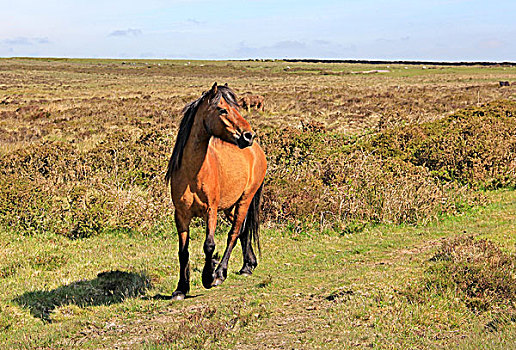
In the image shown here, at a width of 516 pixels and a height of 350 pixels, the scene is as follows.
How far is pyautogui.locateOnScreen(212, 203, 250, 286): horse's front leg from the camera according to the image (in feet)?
24.3

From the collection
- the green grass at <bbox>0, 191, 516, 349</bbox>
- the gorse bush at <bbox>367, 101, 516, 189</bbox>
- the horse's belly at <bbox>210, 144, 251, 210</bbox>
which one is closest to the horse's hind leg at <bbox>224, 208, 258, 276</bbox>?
the green grass at <bbox>0, 191, 516, 349</bbox>

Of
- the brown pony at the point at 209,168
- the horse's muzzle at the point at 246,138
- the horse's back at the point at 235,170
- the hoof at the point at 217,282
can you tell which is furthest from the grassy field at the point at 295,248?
the horse's muzzle at the point at 246,138

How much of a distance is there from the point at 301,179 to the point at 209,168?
6.80 m

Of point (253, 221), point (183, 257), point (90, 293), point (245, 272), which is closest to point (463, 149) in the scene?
point (253, 221)

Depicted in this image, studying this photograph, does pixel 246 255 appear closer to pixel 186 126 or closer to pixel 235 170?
pixel 235 170

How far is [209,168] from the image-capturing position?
20.7ft

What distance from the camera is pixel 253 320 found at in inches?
223

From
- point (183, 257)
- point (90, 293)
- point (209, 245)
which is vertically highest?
point (209, 245)

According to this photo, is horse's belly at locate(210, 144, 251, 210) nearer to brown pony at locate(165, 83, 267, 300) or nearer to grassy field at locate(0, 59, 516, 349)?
brown pony at locate(165, 83, 267, 300)

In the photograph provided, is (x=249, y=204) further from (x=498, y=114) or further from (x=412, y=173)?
(x=498, y=114)

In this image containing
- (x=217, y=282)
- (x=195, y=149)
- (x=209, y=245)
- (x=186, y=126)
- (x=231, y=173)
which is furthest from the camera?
(x=217, y=282)

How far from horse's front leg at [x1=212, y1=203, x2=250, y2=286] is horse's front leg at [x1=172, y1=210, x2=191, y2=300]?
0.62 metres

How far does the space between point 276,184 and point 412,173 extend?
3.82 metres

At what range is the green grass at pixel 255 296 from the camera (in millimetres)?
5152
